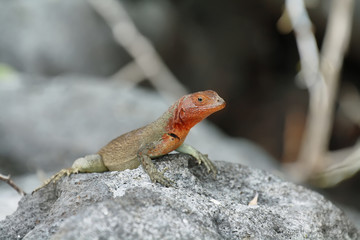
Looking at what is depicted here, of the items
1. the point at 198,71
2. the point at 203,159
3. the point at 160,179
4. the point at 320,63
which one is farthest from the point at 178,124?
the point at 198,71

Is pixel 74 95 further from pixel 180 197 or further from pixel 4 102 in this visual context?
pixel 180 197

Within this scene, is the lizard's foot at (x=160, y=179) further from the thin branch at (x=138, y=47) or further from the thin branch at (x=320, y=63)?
the thin branch at (x=138, y=47)

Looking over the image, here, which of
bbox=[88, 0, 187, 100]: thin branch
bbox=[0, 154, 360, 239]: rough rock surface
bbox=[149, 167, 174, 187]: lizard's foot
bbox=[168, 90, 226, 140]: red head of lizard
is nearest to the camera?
bbox=[0, 154, 360, 239]: rough rock surface

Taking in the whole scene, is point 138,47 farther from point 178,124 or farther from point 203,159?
point 203,159

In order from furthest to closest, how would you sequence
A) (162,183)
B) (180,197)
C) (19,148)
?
(19,148) → (162,183) → (180,197)

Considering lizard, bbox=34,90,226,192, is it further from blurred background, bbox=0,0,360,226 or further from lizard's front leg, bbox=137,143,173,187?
blurred background, bbox=0,0,360,226

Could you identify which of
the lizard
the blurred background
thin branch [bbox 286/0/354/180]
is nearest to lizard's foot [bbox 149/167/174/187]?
the lizard

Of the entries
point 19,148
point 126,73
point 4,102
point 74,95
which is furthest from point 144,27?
point 19,148
